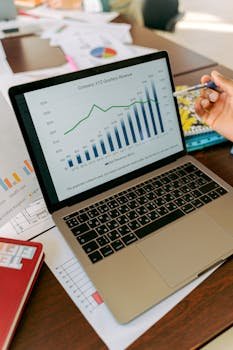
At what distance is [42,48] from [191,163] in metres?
0.89

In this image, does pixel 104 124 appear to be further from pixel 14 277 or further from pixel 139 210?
pixel 14 277

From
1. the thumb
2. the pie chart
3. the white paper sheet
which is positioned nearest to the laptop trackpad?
the white paper sheet

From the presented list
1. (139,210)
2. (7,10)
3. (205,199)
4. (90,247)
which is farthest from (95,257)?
(7,10)

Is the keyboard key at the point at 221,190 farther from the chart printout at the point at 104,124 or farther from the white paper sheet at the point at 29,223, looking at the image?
the white paper sheet at the point at 29,223

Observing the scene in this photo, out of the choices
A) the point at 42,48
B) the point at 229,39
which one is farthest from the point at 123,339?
the point at 229,39

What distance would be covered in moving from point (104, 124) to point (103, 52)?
681mm

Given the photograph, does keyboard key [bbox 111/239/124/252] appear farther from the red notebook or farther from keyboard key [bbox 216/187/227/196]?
keyboard key [bbox 216/187/227/196]

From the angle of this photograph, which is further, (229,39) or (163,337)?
(229,39)

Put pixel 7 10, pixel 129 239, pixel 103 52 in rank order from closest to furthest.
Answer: pixel 129 239 → pixel 103 52 → pixel 7 10

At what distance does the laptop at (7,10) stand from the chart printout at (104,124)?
1.06 m

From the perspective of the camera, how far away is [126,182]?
0.73 m

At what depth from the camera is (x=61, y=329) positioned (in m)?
0.52

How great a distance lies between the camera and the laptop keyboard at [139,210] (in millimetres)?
618

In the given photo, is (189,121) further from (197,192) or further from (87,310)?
(87,310)
